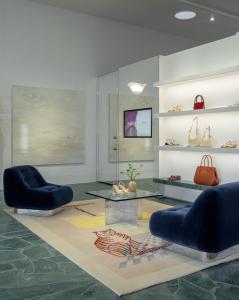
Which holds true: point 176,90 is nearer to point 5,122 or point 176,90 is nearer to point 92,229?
point 92,229

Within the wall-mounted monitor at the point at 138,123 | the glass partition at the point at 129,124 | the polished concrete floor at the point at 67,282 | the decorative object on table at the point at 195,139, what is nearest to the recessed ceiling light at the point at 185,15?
the glass partition at the point at 129,124

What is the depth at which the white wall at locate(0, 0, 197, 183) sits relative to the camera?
708cm

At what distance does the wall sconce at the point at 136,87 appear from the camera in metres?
6.69

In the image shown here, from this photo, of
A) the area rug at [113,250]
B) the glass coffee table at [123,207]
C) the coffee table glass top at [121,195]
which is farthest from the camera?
the glass coffee table at [123,207]

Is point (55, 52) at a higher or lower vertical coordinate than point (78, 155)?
higher

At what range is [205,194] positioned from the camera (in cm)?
303

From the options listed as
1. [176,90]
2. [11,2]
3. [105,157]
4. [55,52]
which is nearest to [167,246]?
[176,90]

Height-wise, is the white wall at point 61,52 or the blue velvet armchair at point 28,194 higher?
the white wall at point 61,52

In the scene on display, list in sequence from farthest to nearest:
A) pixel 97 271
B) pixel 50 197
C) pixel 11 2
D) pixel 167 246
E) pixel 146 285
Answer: pixel 11 2
pixel 50 197
pixel 167 246
pixel 97 271
pixel 146 285

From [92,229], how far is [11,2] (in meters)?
5.29

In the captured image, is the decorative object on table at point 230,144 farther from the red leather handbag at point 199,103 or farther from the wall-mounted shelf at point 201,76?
the wall-mounted shelf at point 201,76

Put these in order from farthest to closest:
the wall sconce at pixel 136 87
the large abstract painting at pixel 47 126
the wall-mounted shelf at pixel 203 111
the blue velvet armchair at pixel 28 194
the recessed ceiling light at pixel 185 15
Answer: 1. the recessed ceiling light at pixel 185 15
2. the large abstract painting at pixel 47 126
3. the wall sconce at pixel 136 87
4. the wall-mounted shelf at pixel 203 111
5. the blue velvet armchair at pixel 28 194

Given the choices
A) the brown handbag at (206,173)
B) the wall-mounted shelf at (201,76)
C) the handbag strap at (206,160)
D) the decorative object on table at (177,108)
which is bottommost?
the brown handbag at (206,173)

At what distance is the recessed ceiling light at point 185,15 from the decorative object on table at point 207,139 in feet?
11.4
